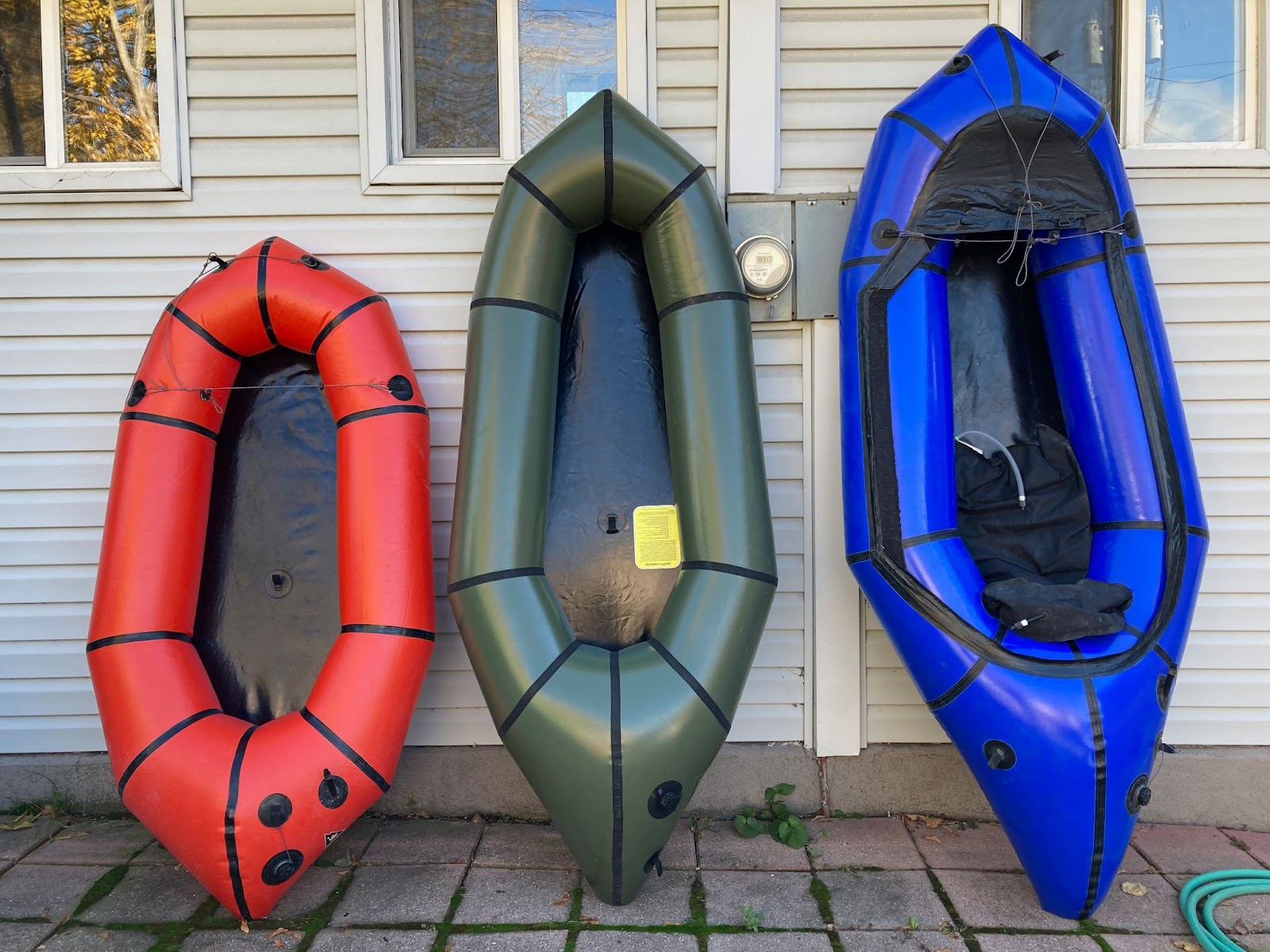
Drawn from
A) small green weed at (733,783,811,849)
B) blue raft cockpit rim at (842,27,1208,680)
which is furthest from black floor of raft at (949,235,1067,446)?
small green weed at (733,783,811,849)

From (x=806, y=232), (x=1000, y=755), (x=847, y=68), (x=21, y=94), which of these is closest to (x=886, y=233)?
(x=806, y=232)

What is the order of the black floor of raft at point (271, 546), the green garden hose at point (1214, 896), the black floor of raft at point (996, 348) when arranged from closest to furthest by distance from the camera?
the green garden hose at point (1214, 896) → the black floor of raft at point (271, 546) → the black floor of raft at point (996, 348)

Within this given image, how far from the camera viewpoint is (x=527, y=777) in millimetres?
2109

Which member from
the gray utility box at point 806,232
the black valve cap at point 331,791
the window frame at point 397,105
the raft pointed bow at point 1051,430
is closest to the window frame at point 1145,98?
the raft pointed bow at point 1051,430

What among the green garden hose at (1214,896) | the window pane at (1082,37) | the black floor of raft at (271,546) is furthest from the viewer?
the window pane at (1082,37)

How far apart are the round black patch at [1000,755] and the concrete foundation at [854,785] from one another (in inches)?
22.3

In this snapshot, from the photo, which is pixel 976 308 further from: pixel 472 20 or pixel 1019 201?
pixel 472 20

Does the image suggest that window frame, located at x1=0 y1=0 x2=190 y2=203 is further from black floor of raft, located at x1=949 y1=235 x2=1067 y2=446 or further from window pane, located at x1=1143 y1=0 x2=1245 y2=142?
window pane, located at x1=1143 y1=0 x2=1245 y2=142

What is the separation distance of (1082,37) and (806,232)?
1.13 meters

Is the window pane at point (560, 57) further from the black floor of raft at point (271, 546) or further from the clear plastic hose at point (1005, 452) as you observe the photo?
the clear plastic hose at point (1005, 452)

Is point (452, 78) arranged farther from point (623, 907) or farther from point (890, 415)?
point (623, 907)

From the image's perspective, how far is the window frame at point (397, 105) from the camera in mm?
2564

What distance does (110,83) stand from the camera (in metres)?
2.69

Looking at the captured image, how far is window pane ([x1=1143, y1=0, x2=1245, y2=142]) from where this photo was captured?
8.75 feet
